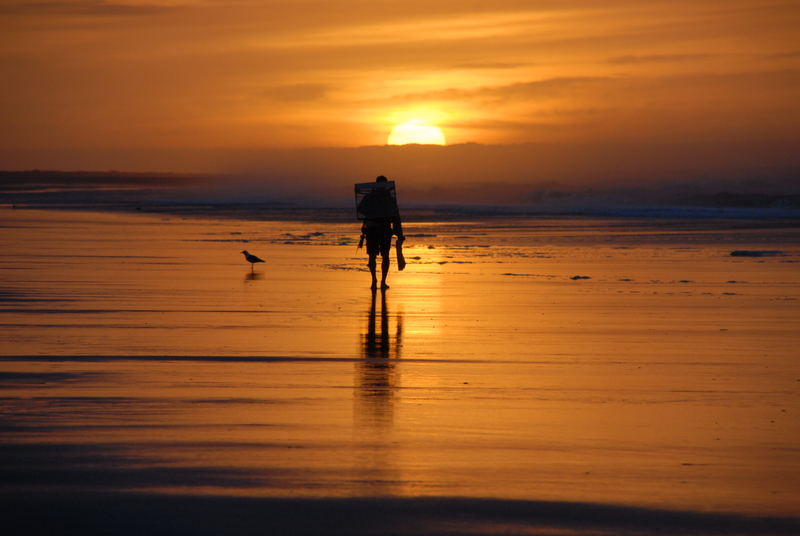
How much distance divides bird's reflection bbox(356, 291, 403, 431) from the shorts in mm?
4237

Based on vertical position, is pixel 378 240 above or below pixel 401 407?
above

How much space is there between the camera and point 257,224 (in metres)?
43.6

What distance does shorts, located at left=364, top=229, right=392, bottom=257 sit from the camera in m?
17.4

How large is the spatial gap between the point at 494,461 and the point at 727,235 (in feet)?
98.8

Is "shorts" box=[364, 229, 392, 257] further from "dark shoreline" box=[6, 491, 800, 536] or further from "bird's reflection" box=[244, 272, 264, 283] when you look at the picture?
"dark shoreline" box=[6, 491, 800, 536]

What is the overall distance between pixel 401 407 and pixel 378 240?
10.2 m

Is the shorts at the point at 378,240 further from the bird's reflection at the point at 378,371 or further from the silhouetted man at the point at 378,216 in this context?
the bird's reflection at the point at 378,371

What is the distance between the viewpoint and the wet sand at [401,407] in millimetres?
5055

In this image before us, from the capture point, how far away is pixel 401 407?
7.30m

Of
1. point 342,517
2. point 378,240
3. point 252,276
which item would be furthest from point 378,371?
point 252,276

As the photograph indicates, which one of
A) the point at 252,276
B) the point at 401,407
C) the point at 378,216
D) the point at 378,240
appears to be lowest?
the point at 252,276

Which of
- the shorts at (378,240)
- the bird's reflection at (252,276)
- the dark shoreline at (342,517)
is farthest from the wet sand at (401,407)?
the bird's reflection at (252,276)

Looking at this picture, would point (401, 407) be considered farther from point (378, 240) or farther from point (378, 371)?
point (378, 240)

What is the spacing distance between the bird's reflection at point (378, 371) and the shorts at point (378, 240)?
4.24 m
